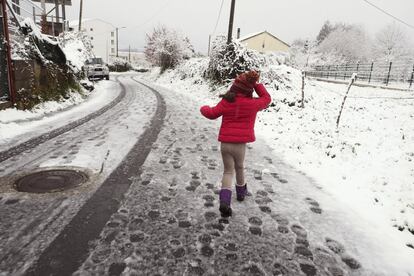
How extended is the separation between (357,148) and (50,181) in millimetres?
5902

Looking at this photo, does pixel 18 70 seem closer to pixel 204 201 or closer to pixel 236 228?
pixel 204 201

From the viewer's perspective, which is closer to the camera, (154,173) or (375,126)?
(154,173)

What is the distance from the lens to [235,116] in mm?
3430

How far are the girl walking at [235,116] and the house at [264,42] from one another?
6140 centimetres

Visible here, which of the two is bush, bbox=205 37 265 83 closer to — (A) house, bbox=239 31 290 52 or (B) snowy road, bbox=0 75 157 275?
(B) snowy road, bbox=0 75 157 275

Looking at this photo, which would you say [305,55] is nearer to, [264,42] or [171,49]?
[264,42]

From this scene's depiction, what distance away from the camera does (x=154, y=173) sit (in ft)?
15.6

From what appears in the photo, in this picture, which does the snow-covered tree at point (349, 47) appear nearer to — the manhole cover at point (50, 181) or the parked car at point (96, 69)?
the parked car at point (96, 69)

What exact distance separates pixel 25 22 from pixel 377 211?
39.0 ft

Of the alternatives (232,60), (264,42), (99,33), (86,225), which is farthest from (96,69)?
(99,33)

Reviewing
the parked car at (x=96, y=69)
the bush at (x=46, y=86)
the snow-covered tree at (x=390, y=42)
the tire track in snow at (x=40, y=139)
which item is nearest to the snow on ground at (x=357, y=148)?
the tire track in snow at (x=40, y=139)

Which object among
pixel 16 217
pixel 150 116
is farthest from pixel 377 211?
pixel 150 116

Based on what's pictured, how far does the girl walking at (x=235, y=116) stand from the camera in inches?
132

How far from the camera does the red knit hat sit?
3.32 metres
